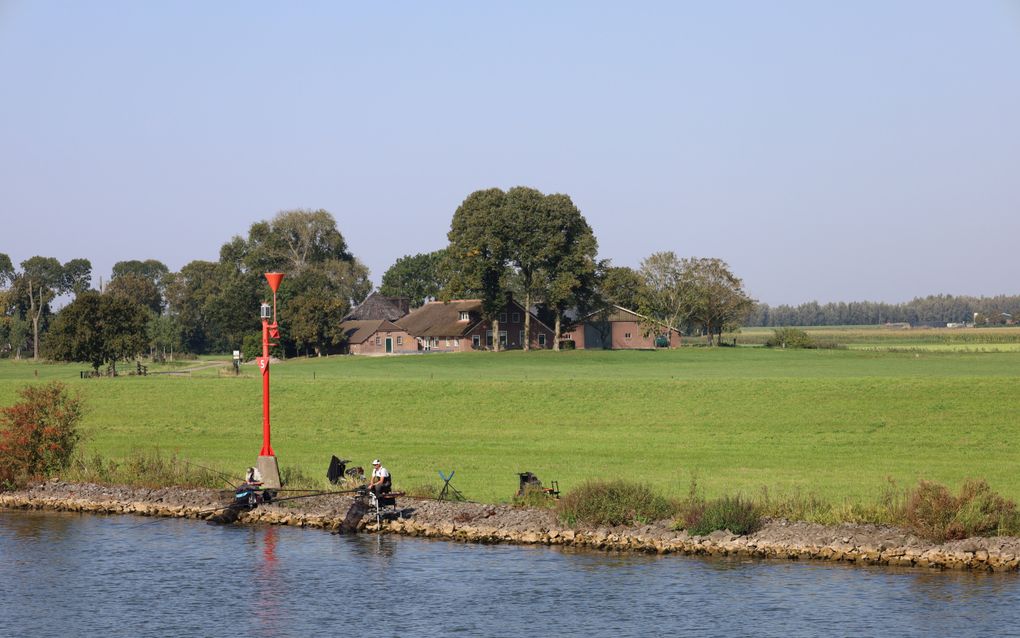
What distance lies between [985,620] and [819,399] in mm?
33443

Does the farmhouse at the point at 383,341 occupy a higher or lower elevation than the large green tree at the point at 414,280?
lower

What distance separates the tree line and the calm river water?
68883 millimetres

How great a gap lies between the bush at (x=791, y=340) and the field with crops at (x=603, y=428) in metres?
45.8

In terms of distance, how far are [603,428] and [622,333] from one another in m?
84.2

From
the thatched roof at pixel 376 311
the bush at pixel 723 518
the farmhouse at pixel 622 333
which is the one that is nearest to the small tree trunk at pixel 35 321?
the thatched roof at pixel 376 311

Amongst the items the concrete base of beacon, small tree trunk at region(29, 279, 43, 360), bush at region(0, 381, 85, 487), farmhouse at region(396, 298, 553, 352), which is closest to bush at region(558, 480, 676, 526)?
the concrete base of beacon

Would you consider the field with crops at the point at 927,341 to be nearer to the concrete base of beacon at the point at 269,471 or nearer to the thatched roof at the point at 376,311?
the thatched roof at the point at 376,311

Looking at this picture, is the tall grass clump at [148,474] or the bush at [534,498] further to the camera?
the tall grass clump at [148,474]

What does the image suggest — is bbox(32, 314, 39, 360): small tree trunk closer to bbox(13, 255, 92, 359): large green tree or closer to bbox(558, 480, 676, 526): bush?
bbox(13, 255, 92, 359): large green tree

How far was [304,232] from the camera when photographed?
15650 cm

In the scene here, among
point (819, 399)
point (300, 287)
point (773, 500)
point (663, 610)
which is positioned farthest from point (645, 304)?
point (663, 610)

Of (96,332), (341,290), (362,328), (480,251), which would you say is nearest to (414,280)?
(341,290)

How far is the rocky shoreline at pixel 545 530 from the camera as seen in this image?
25.8 m

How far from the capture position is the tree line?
317 ft
